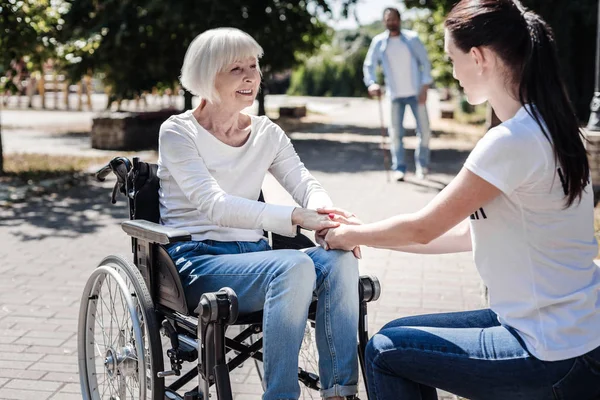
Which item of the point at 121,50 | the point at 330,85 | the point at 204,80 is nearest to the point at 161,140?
the point at 204,80

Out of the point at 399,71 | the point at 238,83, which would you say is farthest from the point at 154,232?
the point at 399,71

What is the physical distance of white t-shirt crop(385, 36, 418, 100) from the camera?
34.7ft

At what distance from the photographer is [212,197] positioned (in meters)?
3.26

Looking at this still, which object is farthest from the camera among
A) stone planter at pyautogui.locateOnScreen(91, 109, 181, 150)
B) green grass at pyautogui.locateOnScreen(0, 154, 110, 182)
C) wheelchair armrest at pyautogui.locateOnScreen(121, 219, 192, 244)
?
stone planter at pyautogui.locateOnScreen(91, 109, 181, 150)

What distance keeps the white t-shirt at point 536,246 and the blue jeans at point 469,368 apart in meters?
0.04

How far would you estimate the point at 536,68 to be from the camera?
90.9 inches

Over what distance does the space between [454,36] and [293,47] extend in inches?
649

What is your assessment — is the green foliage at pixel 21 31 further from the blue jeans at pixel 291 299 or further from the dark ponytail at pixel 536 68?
the dark ponytail at pixel 536 68

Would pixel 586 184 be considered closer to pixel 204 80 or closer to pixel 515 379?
pixel 515 379

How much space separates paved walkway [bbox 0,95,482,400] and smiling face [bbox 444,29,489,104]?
206 centimetres

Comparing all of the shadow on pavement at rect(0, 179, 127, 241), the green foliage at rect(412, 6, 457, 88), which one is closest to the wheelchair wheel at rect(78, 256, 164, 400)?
the shadow on pavement at rect(0, 179, 127, 241)

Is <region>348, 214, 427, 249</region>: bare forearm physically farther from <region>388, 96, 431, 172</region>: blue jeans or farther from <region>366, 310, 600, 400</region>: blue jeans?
<region>388, 96, 431, 172</region>: blue jeans

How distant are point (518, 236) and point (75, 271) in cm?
461

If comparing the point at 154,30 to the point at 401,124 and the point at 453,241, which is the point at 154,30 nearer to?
the point at 401,124
